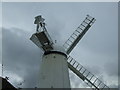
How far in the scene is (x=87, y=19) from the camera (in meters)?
22.6

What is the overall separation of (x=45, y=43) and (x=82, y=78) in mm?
4971

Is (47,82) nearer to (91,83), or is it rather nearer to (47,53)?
(47,53)

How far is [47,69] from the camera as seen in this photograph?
59.4 ft

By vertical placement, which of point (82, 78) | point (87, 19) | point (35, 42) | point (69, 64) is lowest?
point (82, 78)

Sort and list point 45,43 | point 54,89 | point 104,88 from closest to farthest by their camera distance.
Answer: point 54,89
point 45,43
point 104,88

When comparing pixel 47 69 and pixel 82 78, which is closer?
pixel 47 69

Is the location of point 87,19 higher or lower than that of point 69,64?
higher

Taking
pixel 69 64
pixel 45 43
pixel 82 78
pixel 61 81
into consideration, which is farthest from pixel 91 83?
pixel 45 43

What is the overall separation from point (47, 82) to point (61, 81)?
107cm

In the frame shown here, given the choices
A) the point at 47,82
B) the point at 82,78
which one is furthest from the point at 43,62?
the point at 82,78

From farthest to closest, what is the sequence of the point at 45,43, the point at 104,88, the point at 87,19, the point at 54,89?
1. the point at 87,19
2. the point at 104,88
3. the point at 45,43
4. the point at 54,89

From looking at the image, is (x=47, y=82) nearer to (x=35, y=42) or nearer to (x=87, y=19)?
(x=35, y=42)

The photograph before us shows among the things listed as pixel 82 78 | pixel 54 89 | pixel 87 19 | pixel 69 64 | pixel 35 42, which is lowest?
pixel 54 89

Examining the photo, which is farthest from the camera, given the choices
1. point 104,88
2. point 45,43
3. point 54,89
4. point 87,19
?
point 87,19
